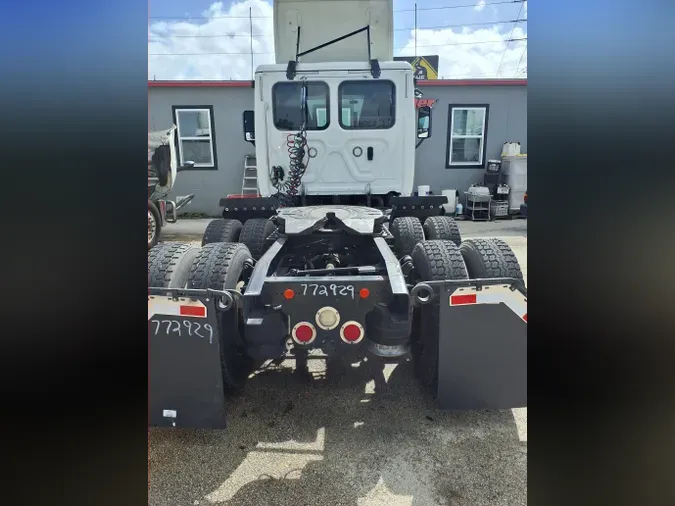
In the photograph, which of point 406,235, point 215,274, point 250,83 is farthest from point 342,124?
point 250,83

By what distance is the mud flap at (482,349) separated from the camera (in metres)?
2.53

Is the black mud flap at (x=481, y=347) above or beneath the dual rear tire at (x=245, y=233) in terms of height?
beneath

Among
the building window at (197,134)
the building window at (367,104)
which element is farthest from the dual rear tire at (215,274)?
the building window at (197,134)

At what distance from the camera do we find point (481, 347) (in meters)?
2.58

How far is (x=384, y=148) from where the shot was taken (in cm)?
503

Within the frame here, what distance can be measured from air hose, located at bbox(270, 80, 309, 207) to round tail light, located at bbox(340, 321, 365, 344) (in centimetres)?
298

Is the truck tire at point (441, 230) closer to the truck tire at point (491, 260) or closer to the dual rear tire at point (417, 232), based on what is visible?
the dual rear tire at point (417, 232)

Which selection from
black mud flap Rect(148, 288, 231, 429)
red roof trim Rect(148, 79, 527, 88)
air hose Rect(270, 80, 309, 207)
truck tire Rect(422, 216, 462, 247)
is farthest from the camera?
red roof trim Rect(148, 79, 527, 88)

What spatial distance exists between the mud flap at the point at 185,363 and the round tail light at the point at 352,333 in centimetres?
71

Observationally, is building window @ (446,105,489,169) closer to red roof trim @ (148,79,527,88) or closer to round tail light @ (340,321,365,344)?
red roof trim @ (148,79,527,88)

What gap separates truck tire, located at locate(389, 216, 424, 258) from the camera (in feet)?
14.6

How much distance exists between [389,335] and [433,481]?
0.80m

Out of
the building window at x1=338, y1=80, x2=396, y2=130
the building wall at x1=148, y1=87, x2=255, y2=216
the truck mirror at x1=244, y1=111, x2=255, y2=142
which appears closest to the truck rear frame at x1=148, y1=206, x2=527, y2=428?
the building window at x1=338, y1=80, x2=396, y2=130

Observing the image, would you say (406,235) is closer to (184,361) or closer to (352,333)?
(352,333)
